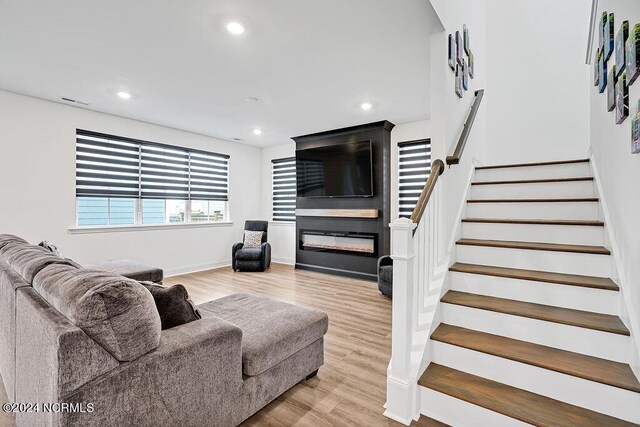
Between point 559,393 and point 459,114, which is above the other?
point 459,114

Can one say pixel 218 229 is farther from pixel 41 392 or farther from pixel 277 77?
pixel 41 392

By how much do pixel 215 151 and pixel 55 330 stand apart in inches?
215

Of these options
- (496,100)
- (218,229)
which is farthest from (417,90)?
(218,229)

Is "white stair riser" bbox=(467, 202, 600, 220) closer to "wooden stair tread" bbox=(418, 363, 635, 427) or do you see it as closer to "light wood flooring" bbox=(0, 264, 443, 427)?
"light wood flooring" bbox=(0, 264, 443, 427)

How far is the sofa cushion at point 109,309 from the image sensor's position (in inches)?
43.0

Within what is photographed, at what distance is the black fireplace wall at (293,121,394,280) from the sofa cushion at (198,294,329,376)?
10.0ft

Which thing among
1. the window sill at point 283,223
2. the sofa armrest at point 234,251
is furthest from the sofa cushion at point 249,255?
the window sill at point 283,223

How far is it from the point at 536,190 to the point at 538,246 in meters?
0.84

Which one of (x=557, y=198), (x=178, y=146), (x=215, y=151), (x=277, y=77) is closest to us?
(x=557, y=198)

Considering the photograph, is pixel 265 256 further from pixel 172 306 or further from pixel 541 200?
pixel 541 200

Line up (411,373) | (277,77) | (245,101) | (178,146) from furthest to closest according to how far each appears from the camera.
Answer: (178,146), (245,101), (277,77), (411,373)

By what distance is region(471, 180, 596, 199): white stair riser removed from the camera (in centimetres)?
265

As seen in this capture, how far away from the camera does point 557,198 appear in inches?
106

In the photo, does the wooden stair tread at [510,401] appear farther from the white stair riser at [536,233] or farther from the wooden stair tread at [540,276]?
the white stair riser at [536,233]
